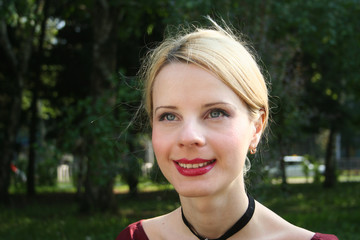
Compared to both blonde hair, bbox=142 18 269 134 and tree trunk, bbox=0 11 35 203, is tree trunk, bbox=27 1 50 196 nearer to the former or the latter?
tree trunk, bbox=0 11 35 203

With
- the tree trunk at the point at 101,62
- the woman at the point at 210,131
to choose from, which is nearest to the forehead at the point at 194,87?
the woman at the point at 210,131

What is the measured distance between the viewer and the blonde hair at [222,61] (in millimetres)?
1784

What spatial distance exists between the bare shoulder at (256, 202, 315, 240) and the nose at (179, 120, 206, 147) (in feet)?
1.55

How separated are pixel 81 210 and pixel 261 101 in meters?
9.89

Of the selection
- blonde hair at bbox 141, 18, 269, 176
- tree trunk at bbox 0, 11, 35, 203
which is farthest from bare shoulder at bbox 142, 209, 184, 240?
tree trunk at bbox 0, 11, 35, 203

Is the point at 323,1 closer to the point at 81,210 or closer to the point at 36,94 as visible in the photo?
the point at 81,210

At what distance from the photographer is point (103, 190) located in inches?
434

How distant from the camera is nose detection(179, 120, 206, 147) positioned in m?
1.71

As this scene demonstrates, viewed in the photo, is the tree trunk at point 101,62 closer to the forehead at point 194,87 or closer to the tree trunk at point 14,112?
the tree trunk at point 14,112

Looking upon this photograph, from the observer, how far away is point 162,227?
2.11 metres

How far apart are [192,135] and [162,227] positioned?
585 millimetres

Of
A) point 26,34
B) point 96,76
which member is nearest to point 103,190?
point 96,76

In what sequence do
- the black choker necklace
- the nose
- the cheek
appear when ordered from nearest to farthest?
the nose → the cheek → the black choker necklace

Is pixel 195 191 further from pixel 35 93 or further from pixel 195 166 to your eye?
pixel 35 93
